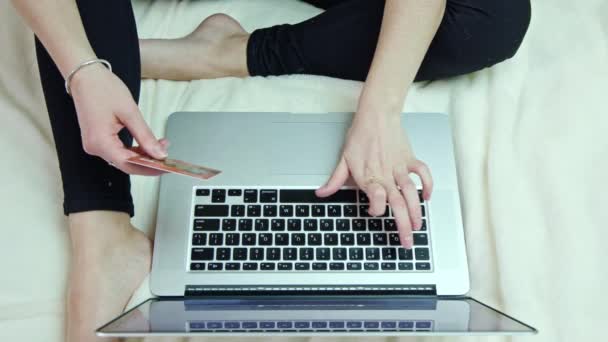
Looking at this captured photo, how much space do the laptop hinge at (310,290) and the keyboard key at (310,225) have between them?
75mm

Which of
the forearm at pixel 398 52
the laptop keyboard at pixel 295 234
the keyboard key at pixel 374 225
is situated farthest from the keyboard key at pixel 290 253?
the forearm at pixel 398 52

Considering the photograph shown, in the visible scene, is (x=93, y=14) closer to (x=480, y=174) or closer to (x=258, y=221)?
(x=258, y=221)

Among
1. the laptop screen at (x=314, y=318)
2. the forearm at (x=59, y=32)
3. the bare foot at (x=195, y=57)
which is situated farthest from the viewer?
the bare foot at (x=195, y=57)

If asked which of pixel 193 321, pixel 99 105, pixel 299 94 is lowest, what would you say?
pixel 193 321

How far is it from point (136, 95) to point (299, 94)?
259 mm

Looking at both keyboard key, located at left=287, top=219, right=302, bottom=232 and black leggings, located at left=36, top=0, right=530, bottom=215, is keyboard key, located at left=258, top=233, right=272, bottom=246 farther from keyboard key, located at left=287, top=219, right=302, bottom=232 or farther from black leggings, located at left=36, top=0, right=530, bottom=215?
black leggings, located at left=36, top=0, right=530, bottom=215

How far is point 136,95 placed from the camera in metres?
0.77

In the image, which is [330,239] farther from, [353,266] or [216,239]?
[216,239]

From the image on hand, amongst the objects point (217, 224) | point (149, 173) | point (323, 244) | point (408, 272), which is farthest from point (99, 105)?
point (408, 272)

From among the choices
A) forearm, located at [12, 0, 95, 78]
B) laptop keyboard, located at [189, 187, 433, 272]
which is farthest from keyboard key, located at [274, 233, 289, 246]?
forearm, located at [12, 0, 95, 78]

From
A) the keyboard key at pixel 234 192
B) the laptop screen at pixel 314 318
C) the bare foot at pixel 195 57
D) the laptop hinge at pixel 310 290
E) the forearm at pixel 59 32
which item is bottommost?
the laptop screen at pixel 314 318

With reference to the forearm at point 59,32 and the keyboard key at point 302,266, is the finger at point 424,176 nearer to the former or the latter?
the keyboard key at point 302,266

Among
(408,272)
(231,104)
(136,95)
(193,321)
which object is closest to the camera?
(193,321)

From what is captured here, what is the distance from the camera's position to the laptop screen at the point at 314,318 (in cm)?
52
